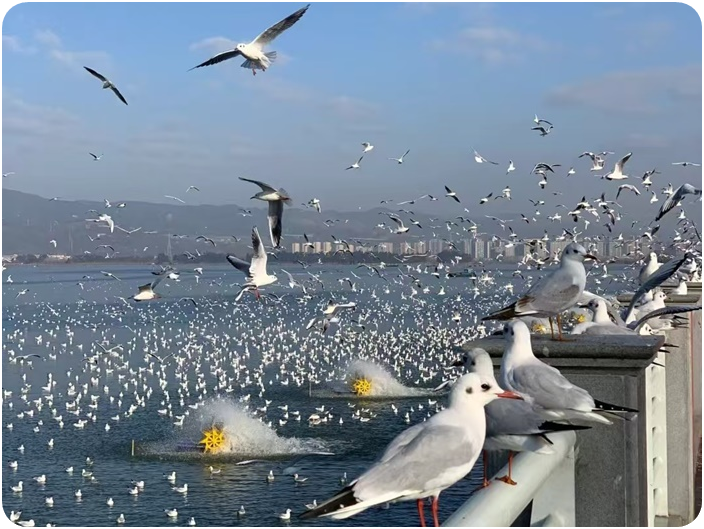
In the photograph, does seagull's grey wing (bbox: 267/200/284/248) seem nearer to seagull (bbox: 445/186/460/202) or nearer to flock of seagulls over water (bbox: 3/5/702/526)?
flock of seagulls over water (bbox: 3/5/702/526)

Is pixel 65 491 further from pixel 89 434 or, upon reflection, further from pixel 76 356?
pixel 76 356

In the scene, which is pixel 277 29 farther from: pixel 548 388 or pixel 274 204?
pixel 548 388

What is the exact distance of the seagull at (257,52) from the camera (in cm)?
1210

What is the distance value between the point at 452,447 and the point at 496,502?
2.23ft

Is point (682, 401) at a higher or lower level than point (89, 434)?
higher

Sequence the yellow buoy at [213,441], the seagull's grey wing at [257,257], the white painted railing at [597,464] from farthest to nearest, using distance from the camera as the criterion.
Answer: the yellow buoy at [213,441] → the seagull's grey wing at [257,257] → the white painted railing at [597,464]

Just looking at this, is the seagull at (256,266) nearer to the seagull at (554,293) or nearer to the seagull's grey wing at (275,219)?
the seagull's grey wing at (275,219)

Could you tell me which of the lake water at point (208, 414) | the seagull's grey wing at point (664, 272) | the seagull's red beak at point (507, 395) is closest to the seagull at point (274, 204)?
the lake water at point (208, 414)

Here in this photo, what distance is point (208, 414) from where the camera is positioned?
26.3 m

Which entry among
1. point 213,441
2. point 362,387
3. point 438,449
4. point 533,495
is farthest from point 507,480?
point 362,387

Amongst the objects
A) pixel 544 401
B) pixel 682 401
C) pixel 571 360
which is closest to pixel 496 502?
pixel 544 401

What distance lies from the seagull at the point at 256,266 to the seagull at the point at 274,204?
42cm

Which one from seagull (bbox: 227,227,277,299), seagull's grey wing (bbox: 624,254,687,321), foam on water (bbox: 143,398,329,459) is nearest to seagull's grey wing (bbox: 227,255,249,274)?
seagull (bbox: 227,227,277,299)

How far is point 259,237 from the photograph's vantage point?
1395 cm
